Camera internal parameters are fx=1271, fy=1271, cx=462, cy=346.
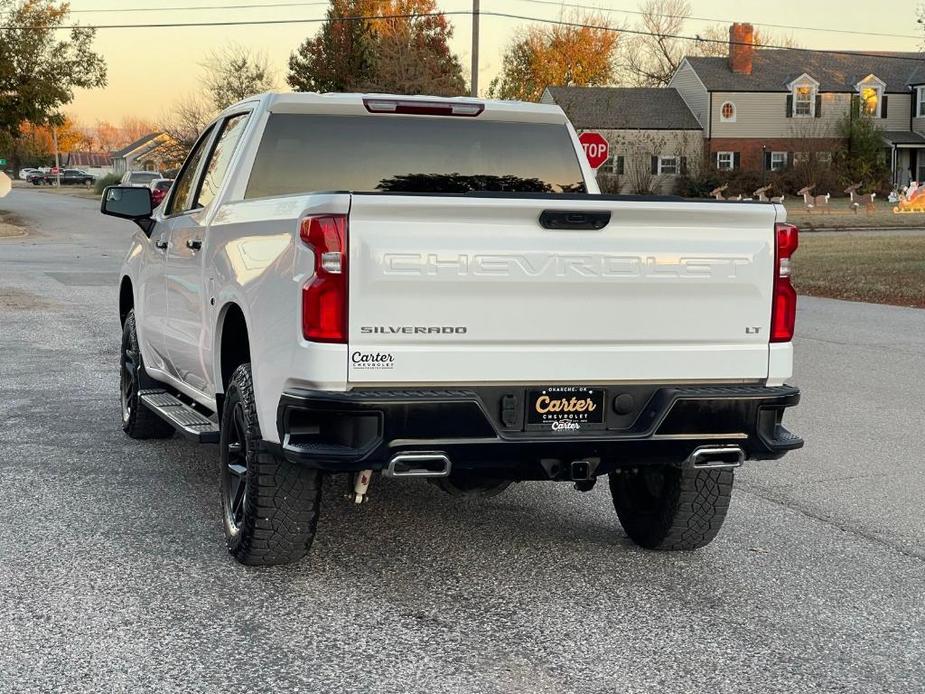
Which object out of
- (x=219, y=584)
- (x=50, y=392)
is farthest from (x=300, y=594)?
(x=50, y=392)

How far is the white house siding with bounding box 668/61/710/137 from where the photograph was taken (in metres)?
67.8

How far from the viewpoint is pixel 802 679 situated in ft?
14.0

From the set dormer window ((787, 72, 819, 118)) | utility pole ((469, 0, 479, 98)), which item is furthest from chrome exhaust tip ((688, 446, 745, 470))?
dormer window ((787, 72, 819, 118))

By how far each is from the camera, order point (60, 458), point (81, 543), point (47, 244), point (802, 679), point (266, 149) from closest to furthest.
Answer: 1. point (802, 679)
2. point (81, 543)
3. point (266, 149)
4. point (60, 458)
5. point (47, 244)

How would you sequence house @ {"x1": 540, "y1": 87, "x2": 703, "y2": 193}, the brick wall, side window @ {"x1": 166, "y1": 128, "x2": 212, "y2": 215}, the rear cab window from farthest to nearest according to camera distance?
1. the brick wall
2. house @ {"x1": 540, "y1": 87, "x2": 703, "y2": 193}
3. side window @ {"x1": 166, "y1": 128, "x2": 212, "y2": 215}
4. the rear cab window

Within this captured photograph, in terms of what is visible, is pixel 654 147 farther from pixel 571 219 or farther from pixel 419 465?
pixel 419 465

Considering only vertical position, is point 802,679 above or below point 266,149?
below

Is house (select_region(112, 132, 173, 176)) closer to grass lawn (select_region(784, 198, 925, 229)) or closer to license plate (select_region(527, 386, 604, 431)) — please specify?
grass lawn (select_region(784, 198, 925, 229))

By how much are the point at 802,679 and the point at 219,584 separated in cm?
235

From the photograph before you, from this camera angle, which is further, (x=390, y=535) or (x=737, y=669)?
(x=390, y=535)

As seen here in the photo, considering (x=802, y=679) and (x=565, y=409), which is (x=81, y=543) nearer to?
(x=565, y=409)

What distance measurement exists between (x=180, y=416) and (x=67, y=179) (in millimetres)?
109918

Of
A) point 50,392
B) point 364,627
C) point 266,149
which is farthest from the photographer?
point 50,392

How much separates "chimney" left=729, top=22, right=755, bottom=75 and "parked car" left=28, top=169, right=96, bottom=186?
61.9 meters
